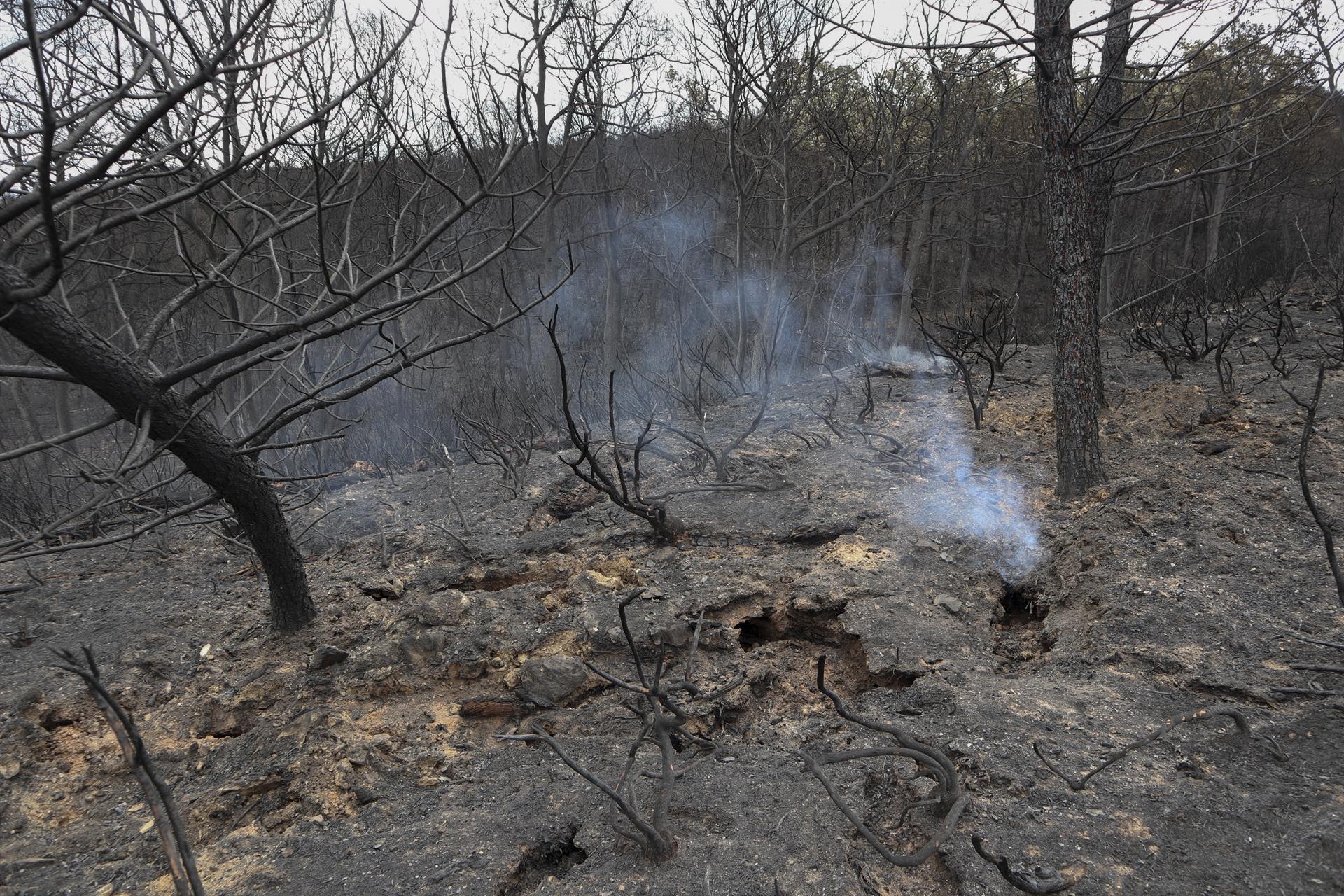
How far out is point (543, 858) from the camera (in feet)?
7.50

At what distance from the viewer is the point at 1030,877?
6.21ft

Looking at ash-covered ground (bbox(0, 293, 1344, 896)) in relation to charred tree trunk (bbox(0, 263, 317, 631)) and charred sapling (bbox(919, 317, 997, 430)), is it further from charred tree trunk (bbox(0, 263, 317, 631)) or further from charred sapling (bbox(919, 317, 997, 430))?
charred sapling (bbox(919, 317, 997, 430))

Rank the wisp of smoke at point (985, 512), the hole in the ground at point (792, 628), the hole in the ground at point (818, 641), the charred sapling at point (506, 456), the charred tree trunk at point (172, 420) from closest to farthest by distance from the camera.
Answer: the charred tree trunk at point (172, 420) → the hole in the ground at point (818, 641) → the hole in the ground at point (792, 628) → the wisp of smoke at point (985, 512) → the charred sapling at point (506, 456)

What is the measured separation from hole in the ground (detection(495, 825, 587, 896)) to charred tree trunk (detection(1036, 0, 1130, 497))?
11.1 feet

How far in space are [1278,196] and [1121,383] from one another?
560 inches

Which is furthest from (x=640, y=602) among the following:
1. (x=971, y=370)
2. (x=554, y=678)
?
(x=971, y=370)

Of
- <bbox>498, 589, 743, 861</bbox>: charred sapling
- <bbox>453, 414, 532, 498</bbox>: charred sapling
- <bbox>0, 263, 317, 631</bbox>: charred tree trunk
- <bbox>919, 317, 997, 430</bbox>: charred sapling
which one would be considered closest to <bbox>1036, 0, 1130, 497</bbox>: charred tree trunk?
<bbox>919, 317, 997, 430</bbox>: charred sapling

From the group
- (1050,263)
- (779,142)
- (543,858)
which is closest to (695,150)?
(779,142)

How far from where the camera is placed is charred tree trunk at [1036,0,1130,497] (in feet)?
13.0

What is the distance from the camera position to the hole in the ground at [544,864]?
2180 mm

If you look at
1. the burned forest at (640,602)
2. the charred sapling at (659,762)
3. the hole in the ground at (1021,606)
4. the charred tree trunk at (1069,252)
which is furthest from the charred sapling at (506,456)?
the charred tree trunk at (1069,252)

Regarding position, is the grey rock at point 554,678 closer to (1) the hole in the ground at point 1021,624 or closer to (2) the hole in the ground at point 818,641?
(2) the hole in the ground at point 818,641

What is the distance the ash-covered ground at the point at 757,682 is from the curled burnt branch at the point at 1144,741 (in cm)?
3

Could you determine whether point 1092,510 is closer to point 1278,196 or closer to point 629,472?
point 629,472
